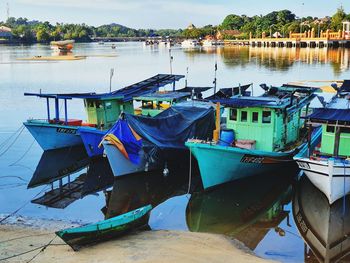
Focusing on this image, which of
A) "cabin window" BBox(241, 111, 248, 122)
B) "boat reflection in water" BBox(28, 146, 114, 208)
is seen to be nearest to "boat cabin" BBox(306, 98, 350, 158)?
"cabin window" BBox(241, 111, 248, 122)

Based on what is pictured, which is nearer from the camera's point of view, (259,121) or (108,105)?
(259,121)

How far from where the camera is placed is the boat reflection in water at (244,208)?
17.6 meters

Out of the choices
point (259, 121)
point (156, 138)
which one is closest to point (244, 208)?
point (259, 121)

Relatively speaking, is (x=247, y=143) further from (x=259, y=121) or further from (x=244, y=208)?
(x=244, y=208)

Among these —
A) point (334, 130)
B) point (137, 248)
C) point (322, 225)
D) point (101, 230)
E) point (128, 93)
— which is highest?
point (128, 93)

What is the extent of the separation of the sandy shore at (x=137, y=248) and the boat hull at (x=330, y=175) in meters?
4.50

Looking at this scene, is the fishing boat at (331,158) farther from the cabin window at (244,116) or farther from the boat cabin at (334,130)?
the cabin window at (244,116)

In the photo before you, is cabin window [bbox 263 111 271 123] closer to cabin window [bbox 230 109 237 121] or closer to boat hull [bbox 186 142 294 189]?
cabin window [bbox 230 109 237 121]

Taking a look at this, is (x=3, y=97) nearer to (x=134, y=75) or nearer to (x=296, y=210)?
(x=134, y=75)

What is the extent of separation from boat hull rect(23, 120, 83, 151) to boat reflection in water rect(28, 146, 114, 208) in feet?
1.38

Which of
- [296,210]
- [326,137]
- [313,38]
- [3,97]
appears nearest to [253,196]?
[296,210]

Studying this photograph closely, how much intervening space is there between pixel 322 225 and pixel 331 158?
8.98 feet

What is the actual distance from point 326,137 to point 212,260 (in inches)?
341

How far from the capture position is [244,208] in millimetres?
19641
